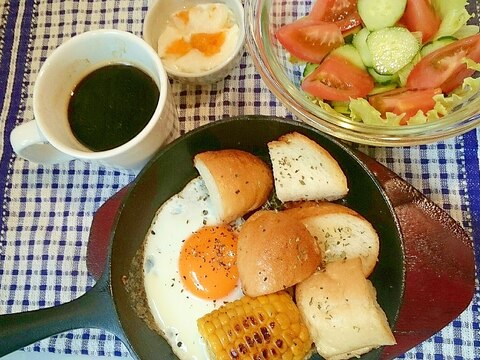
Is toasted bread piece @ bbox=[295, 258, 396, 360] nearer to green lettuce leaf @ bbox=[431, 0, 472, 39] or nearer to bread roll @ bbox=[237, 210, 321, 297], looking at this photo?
bread roll @ bbox=[237, 210, 321, 297]

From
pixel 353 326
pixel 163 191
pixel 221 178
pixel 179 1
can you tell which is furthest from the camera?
pixel 179 1

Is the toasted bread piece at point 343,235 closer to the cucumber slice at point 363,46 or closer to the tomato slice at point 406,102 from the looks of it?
the tomato slice at point 406,102

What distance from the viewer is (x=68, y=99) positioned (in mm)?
1388

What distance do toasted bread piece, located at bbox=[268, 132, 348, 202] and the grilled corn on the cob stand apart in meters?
0.23

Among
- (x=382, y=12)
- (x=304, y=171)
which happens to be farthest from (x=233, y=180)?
(x=382, y=12)

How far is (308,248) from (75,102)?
0.60 meters

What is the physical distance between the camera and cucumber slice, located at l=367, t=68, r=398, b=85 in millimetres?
1381

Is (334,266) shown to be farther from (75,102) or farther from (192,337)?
(75,102)

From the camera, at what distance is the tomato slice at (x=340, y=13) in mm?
1439

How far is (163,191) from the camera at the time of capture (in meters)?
1.41

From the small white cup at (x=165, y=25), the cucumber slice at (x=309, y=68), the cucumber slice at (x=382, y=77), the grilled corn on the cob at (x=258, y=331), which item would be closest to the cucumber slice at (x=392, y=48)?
the cucumber slice at (x=382, y=77)

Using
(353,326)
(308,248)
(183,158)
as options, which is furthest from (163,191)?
(353,326)

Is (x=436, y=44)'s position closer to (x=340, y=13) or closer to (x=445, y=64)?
(x=445, y=64)

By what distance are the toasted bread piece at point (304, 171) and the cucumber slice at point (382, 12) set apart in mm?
296
